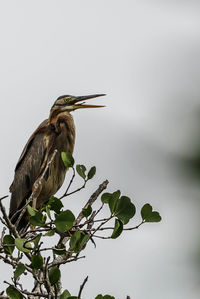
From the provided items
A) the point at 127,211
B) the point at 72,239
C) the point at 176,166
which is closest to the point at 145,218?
the point at 127,211

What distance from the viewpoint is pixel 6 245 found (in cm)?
225

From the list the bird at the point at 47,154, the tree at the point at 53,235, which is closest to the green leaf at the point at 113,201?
the tree at the point at 53,235

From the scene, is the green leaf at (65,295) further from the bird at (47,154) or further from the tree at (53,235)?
the bird at (47,154)

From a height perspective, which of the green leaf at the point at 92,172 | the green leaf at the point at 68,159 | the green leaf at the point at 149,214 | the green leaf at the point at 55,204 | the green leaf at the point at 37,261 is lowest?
the green leaf at the point at 37,261

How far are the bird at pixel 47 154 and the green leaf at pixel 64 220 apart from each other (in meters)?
2.66

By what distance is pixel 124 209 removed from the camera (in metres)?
2.30

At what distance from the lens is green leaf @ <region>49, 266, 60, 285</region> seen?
6.79 feet

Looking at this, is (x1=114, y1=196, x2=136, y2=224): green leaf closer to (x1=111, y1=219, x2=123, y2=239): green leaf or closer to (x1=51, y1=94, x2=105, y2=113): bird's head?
(x1=111, y1=219, x2=123, y2=239): green leaf

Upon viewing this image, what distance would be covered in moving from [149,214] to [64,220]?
47 cm

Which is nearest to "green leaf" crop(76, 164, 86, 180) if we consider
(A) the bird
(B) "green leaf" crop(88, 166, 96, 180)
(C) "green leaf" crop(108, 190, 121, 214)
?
(B) "green leaf" crop(88, 166, 96, 180)

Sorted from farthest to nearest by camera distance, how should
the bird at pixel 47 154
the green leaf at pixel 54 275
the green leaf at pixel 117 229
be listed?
1. the bird at pixel 47 154
2. the green leaf at pixel 117 229
3. the green leaf at pixel 54 275

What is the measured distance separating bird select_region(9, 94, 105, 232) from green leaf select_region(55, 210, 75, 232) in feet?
8.73

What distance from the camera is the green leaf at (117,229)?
2.31 metres

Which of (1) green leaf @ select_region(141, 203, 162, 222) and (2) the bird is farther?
(2) the bird
